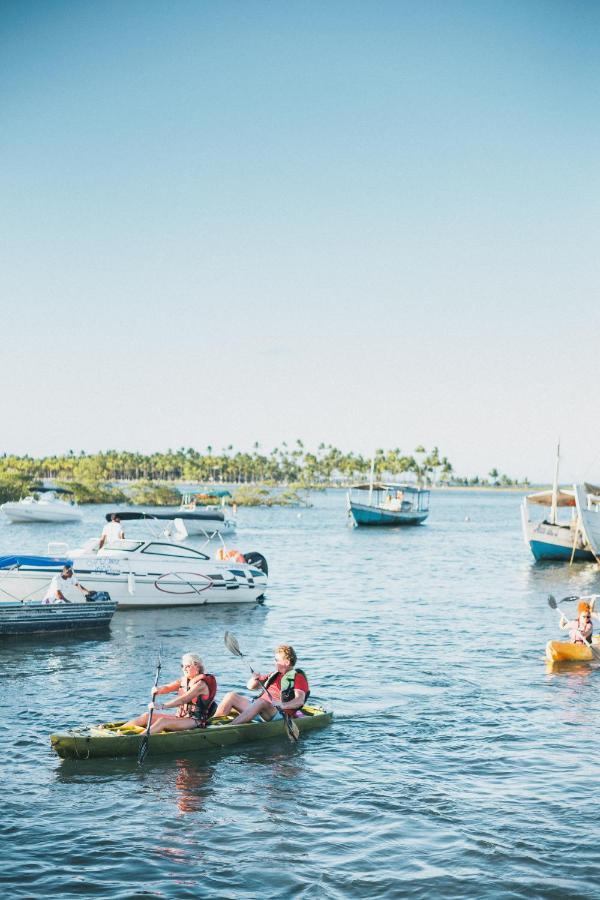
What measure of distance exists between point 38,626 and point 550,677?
13174 millimetres

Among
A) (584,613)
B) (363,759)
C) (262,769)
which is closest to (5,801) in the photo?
(262,769)

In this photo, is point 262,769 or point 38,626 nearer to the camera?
point 262,769

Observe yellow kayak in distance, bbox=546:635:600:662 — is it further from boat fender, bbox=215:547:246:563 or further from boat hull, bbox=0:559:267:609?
boat fender, bbox=215:547:246:563

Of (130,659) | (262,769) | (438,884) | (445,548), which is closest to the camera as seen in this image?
(438,884)

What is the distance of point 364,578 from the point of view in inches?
1732

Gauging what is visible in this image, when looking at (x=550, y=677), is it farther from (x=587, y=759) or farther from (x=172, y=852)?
(x=172, y=852)

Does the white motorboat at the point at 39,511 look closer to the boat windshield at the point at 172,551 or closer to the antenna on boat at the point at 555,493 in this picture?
the antenna on boat at the point at 555,493

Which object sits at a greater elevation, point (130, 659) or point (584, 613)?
point (584, 613)

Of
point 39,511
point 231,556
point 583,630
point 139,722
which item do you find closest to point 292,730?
point 139,722

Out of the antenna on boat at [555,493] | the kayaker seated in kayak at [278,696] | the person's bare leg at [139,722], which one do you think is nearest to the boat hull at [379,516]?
the antenna on boat at [555,493]

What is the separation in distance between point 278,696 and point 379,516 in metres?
73.3

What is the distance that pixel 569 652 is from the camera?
2162 cm

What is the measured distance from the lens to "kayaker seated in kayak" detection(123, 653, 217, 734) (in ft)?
46.8

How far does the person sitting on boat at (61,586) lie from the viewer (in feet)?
82.1
